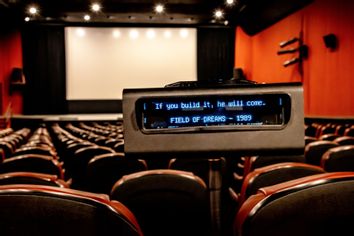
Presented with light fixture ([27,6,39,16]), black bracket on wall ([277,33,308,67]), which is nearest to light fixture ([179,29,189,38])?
light fixture ([27,6,39,16])

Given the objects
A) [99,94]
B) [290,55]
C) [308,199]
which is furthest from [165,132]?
[99,94]

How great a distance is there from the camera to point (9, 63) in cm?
1667

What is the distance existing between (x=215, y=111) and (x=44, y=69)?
17529 mm

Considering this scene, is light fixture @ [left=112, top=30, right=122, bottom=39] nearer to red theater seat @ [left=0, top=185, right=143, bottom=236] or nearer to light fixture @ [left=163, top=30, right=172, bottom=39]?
light fixture @ [left=163, top=30, right=172, bottom=39]

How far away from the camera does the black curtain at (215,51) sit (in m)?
17.6

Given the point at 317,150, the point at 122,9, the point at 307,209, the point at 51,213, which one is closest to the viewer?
the point at 51,213

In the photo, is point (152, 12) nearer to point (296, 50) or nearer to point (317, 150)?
point (296, 50)

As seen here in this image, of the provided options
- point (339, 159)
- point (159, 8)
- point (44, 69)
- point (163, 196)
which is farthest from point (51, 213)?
point (44, 69)

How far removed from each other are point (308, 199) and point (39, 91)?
17439 millimetres

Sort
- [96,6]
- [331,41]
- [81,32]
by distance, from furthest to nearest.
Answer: [81,32] → [96,6] → [331,41]

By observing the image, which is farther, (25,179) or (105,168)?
(105,168)

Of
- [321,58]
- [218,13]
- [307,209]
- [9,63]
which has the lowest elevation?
[307,209]

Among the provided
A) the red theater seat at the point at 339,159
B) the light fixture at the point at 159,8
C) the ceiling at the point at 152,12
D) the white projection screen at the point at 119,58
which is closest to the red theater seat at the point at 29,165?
the red theater seat at the point at 339,159

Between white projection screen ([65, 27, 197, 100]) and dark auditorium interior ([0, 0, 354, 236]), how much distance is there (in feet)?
4.54
